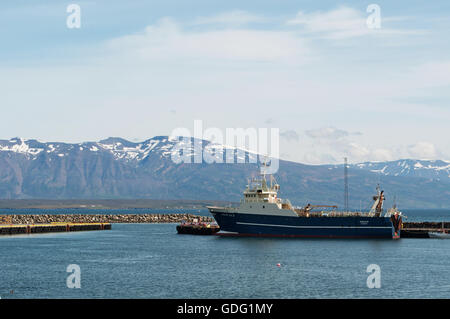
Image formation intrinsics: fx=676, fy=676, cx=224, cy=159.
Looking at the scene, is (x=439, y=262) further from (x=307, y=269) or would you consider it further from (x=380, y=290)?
(x=380, y=290)

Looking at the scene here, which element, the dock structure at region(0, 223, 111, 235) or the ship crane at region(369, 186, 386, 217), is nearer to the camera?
the ship crane at region(369, 186, 386, 217)

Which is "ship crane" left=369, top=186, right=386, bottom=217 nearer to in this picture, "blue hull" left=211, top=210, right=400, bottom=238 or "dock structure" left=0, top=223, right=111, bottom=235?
"blue hull" left=211, top=210, right=400, bottom=238

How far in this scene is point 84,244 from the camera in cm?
10431

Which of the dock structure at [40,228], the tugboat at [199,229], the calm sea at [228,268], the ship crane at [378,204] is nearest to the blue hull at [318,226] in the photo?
the ship crane at [378,204]

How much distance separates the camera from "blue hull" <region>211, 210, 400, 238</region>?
106 meters

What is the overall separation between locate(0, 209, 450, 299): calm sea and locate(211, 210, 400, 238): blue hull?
2.89 metres

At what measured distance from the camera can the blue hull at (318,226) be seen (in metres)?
106

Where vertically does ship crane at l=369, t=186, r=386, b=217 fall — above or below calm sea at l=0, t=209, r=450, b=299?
above

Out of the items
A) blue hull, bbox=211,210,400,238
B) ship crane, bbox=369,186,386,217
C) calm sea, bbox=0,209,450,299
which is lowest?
calm sea, bbox=0,209,450,299

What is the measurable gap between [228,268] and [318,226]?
126ft

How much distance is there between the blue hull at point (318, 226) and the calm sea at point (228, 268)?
2.89 metres

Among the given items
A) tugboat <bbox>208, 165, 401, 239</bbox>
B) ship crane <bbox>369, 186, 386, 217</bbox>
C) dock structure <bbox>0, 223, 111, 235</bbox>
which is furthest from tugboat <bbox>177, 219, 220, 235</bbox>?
ship crane <bbox>369, 186, 386, 217</bbox>
